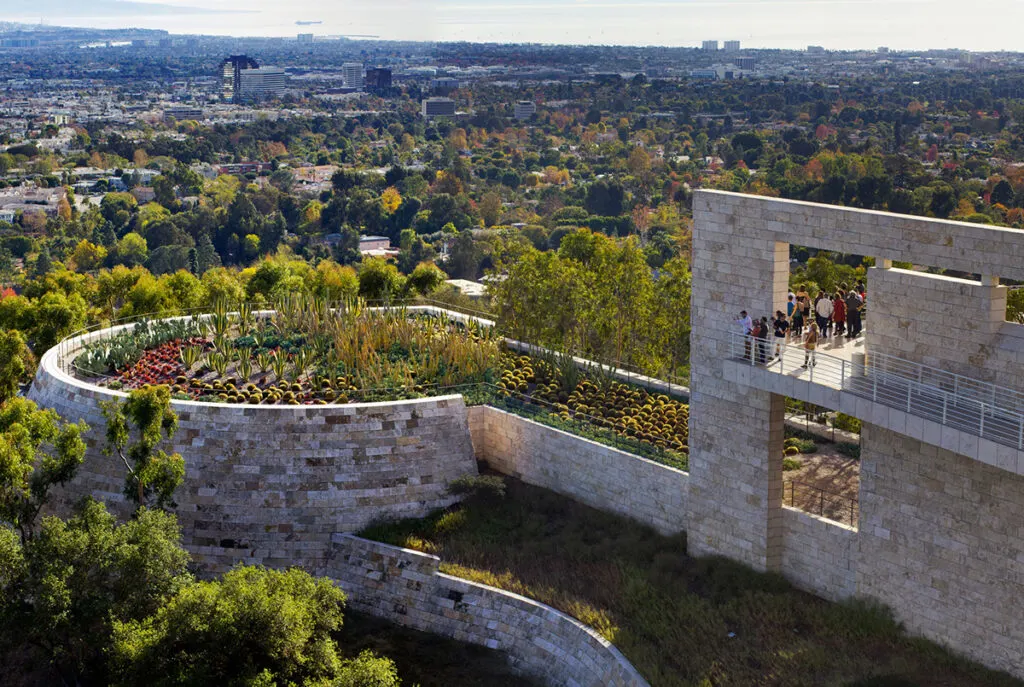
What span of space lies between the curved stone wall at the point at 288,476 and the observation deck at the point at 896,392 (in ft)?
20.1

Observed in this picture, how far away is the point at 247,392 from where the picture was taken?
23578 millimetres

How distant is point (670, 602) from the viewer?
1825cm

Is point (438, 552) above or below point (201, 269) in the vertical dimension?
above

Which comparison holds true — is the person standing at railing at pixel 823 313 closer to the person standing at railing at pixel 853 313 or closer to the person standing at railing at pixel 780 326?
the person standing at railing at pixel 853 313

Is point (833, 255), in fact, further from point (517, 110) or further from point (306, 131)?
point (306, 131)

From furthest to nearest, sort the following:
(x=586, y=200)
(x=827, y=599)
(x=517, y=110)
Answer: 1. (x=517, y=110)
2. (x=586, y=200)
3. (x=827, y=599)

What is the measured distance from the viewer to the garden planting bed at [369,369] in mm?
22734

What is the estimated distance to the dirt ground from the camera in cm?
1856

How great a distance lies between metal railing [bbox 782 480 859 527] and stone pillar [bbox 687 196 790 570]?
23.3 inches

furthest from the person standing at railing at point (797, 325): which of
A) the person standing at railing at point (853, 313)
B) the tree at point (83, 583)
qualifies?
the tree at point (83, 583)

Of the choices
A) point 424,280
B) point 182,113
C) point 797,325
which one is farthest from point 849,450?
point 182,113

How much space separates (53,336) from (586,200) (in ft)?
201

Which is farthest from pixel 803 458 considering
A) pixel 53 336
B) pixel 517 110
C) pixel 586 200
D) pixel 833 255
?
pixel 517 110

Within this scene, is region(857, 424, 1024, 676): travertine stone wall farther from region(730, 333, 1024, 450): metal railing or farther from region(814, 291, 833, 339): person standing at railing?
region(814, 291, 833, 339): person standing at railing
